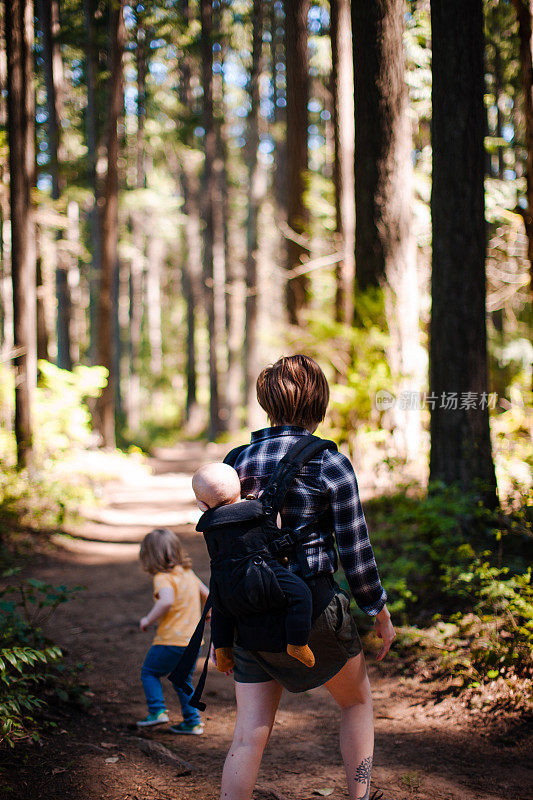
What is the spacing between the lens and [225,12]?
2325cm

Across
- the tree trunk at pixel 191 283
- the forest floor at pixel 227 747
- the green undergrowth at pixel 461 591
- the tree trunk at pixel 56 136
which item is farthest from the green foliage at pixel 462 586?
the tree trunk at pixel 191 283

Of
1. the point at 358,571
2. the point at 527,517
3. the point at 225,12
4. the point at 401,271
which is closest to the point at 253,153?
the point at 225,12

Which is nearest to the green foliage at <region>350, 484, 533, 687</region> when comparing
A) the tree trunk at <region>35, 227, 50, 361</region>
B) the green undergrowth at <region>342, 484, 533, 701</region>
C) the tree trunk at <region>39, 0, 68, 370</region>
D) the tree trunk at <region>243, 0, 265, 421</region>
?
the green undergrowth at <region>342, 484, 533, 701</region>

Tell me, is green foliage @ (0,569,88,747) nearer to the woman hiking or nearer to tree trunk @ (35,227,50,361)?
the woman hiking

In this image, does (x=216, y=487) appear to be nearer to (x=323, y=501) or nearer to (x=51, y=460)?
(x=323, y=501)

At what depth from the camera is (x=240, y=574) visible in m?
2.14

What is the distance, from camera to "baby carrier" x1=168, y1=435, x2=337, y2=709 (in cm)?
213

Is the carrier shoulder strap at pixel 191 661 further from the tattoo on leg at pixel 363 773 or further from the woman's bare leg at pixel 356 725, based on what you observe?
the tattoo on leg at pixel 363 773

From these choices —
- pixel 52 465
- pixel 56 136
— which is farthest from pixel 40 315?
pixel 52 465

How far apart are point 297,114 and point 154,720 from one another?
39.6 feet

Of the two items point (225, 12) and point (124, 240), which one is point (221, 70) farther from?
point (124, 240)

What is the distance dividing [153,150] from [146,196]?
4.64m

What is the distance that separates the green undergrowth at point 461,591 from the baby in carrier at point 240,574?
228cm

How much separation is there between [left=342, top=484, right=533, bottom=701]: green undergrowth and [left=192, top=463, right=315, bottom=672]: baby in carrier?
2.28 metres
